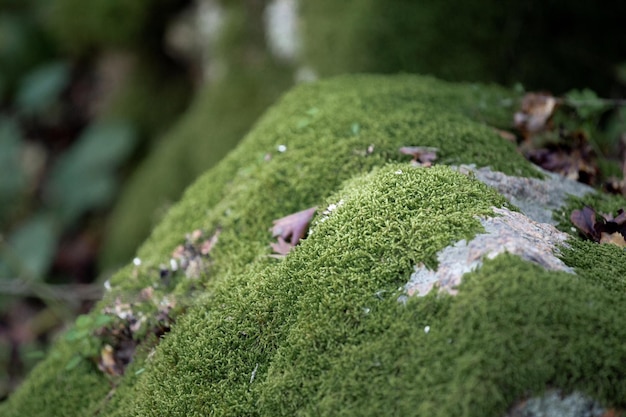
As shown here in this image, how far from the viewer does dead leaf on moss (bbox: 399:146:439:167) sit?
2513mm

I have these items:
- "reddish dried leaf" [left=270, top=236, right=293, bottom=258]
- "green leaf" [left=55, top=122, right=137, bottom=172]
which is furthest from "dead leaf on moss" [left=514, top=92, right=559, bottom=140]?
"green leaf" [left=55, top=122, right=137, bottom=172]

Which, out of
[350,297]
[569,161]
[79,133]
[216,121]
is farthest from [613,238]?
[79,133]

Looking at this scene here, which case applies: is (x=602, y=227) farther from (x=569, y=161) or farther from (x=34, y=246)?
(x=34, y=246)

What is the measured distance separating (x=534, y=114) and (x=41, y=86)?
21.4ft

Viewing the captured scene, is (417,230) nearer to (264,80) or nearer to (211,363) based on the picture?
(211,363)

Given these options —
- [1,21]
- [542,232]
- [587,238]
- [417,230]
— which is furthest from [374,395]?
[1,21]

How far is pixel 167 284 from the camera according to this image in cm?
262

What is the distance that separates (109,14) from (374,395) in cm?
656

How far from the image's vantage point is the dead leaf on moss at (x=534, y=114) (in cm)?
314

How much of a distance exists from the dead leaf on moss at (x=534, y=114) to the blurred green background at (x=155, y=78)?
0.51ft

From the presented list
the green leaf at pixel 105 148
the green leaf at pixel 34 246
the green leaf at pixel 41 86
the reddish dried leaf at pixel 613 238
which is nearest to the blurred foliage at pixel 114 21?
the green leaf at pixel 41 86

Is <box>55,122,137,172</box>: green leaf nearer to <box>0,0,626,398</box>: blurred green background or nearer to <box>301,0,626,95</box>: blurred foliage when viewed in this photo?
<box>0,0,626,398</box>: blurred green background

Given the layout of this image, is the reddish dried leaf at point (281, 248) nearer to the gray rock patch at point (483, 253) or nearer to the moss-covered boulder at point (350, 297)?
the moss-covered boulder at point (350, 297)

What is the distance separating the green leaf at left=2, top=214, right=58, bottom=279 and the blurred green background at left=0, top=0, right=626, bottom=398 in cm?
2
